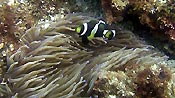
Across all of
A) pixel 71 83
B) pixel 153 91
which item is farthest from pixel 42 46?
pixel 153 91

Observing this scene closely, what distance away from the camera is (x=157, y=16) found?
13.8 feet

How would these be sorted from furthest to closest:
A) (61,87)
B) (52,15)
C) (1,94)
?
(52,15), (61,87), (1,94)

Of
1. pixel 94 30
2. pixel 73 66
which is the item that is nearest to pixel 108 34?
pixel 94 30

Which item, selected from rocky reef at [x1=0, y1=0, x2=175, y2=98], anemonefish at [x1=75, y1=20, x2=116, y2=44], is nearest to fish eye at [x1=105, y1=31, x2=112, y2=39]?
anemonefish at [x1=75, y1=20, x2=116, y2=44]

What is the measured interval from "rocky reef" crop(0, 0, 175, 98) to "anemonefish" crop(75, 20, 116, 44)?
0.17m

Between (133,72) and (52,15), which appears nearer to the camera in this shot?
(133,72)

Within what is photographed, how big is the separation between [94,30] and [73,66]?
1.85ft

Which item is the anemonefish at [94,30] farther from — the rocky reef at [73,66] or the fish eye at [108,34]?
the rocky reef at [73,66]

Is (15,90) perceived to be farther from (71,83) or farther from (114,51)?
(114,51)

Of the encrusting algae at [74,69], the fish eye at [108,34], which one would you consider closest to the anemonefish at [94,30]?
the fish eye at [108,34]

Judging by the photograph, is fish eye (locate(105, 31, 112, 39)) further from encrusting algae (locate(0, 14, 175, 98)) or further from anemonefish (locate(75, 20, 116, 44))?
encrusting algae (locate(0, 14, 175, 98))

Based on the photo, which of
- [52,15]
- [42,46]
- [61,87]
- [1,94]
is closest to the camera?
[1,94]

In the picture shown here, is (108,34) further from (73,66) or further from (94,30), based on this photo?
(73,66)

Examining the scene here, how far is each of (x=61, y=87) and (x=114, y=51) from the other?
1.14 meters
